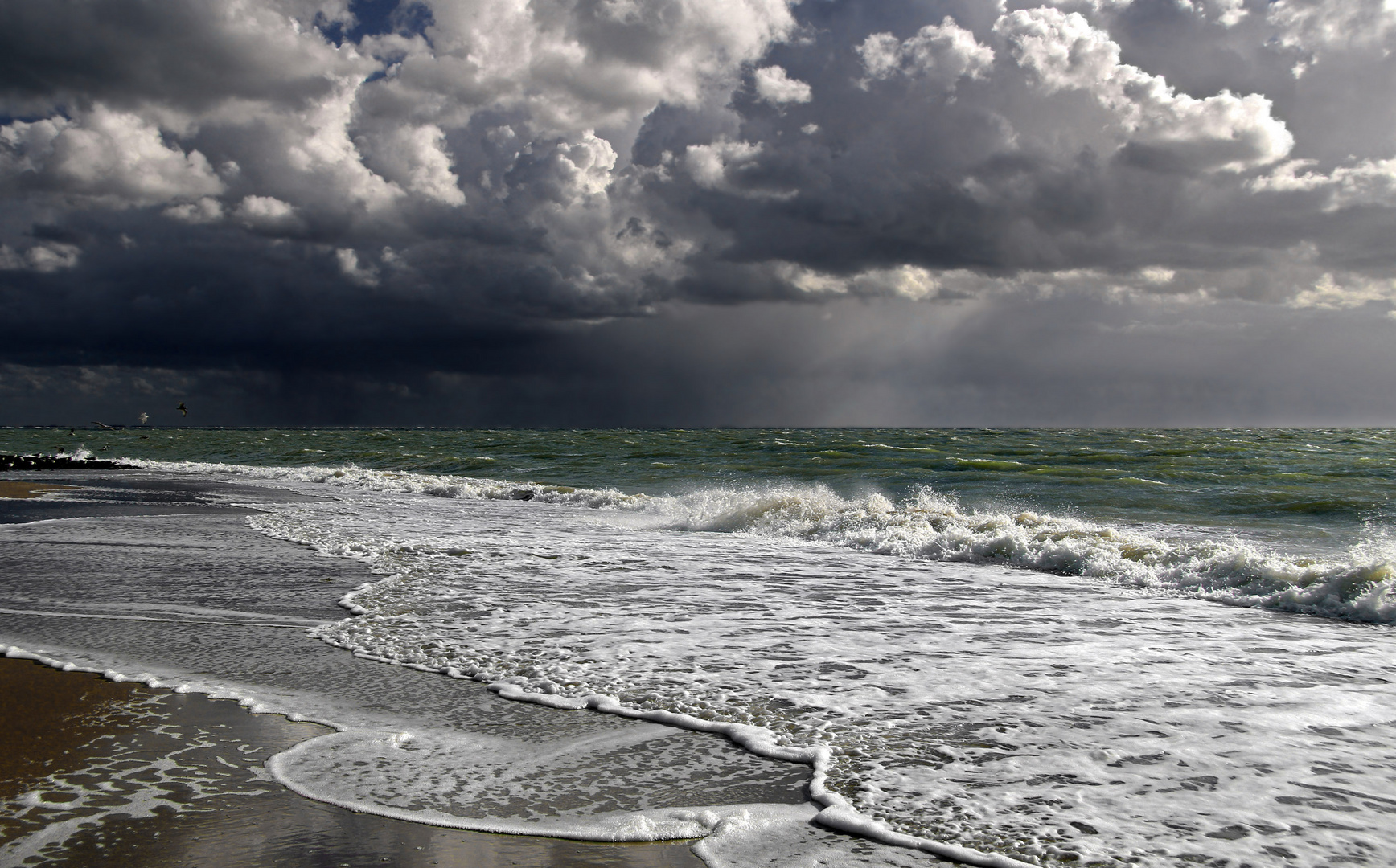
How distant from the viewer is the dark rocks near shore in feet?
111

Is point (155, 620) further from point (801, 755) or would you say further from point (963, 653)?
point (963, 653)

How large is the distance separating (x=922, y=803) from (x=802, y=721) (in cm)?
110

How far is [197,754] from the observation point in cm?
391

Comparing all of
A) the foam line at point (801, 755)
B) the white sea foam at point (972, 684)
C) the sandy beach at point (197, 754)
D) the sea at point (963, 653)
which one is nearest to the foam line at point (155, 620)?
the sandy beach at point (197, 754)

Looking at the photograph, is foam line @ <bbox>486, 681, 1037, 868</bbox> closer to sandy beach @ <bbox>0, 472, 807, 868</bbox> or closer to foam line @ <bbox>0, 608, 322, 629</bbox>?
sandy beach @ <bbox>0, 472, 807, 868</bbox>

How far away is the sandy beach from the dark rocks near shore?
32.7 metres

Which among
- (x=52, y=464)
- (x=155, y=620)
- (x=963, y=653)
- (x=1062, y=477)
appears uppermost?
(x=1062, y=477)

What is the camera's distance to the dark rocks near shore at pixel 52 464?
3369 centimetres

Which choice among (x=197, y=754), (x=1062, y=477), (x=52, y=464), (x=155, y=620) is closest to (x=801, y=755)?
(x=197, y=754)

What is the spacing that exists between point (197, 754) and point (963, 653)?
491 centimetres

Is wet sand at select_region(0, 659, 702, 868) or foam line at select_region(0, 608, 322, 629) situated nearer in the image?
wet sand at select_region(0, 659, 702, 868)

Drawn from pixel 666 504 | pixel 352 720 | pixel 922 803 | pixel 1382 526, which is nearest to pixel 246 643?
pixel 352 720

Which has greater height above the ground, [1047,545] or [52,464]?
[1047,545]

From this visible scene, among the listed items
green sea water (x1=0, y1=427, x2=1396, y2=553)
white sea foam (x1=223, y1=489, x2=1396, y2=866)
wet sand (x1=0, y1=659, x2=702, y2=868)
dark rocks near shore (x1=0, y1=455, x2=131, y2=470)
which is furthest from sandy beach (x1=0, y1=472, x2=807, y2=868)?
dark rocks near shore (x1=0, y1=455, x2=131, y2=470)
